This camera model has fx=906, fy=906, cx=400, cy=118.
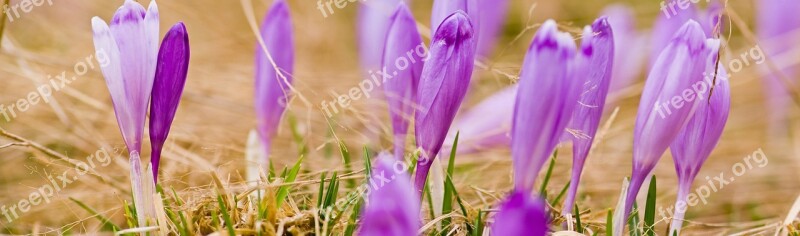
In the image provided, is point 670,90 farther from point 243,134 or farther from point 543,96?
point 243,134

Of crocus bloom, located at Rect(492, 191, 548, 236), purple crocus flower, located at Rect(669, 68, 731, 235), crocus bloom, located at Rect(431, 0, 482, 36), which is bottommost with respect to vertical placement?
crocus bloom, located at Rect(492, 191, 548, 236)

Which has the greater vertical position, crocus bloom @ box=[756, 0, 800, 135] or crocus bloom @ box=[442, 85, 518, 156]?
crocus bloom @ box=[756, 0, 800, 135]

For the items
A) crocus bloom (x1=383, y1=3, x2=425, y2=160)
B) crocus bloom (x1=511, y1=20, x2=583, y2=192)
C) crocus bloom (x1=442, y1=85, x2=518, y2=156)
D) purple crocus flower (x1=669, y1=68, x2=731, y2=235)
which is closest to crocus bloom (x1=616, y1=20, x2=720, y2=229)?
purple crocus flower (x1=669, y1=68, x2=731, y2=235)

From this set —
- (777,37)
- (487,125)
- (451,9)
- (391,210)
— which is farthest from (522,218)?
(777,37)

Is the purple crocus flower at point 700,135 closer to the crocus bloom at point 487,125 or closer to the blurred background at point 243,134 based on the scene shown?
the blurred background at point 243,134

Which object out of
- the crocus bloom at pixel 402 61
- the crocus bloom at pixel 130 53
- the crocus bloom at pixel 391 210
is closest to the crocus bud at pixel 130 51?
the crocus bloom at pixel 130 53

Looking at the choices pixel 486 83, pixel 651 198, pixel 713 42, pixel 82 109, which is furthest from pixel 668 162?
pixel 82 109

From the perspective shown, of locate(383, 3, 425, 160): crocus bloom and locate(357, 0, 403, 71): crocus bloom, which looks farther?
locate(357, 0, 403, 71): crocus bloom

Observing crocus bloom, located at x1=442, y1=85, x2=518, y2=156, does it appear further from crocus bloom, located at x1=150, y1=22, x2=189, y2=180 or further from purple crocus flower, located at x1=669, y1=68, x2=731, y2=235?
crocus bloom, located at x1=150, y1=22, x2=189, y2=180
